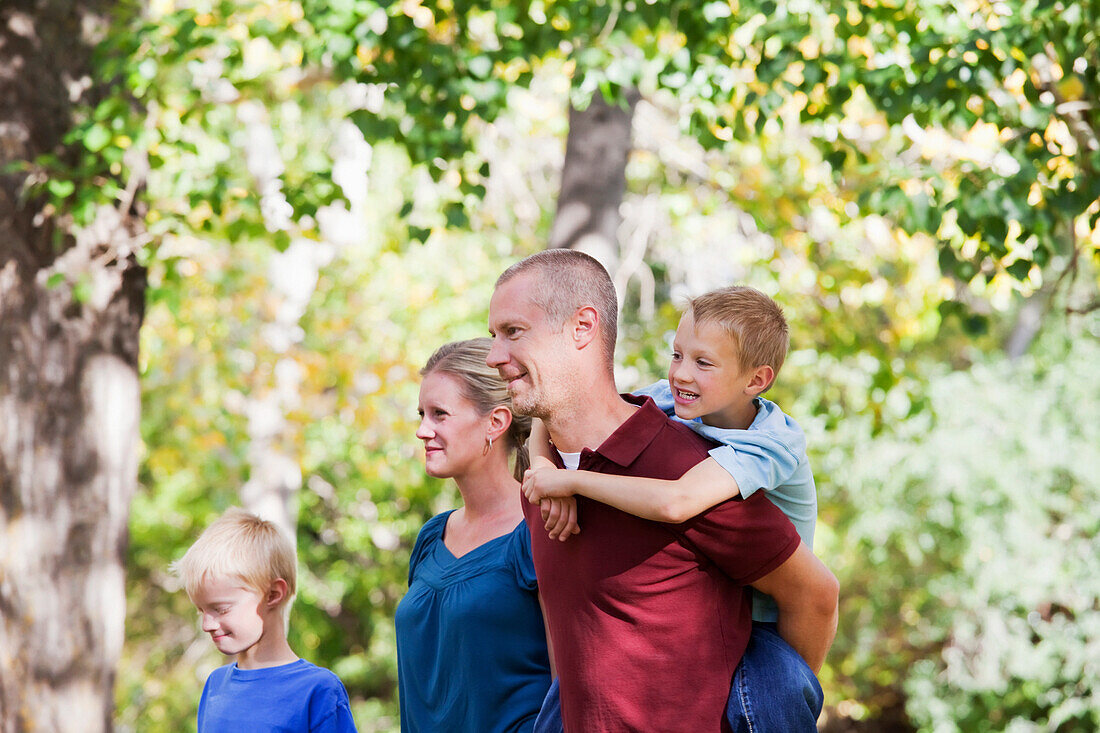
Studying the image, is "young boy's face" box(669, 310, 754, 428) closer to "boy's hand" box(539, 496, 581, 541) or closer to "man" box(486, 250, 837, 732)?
"man" box(486, 250, 837, 732)

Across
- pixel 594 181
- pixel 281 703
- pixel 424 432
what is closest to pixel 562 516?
pixel 424 432

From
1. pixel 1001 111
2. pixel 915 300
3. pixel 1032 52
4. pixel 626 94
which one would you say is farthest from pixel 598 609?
pixel 915 300

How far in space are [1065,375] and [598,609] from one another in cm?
1006

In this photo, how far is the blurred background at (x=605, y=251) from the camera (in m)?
4.28

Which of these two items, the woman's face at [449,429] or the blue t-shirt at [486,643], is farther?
the woman's face at [449,429]

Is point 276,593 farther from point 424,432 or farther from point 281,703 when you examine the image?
point 424,432

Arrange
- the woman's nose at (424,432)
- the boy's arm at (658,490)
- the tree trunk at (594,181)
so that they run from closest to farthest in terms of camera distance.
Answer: the boy's arm at (658,490) < the woman's nose at (424,432) < the tree trunk at (594,181)

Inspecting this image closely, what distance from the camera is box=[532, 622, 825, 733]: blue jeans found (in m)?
1.84

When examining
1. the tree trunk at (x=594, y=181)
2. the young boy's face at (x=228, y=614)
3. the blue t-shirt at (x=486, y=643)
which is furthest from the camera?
the tree trunk at (x=594, y=181)

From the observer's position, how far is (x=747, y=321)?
2.08 metres

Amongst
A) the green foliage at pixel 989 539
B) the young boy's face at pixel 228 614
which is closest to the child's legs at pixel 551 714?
the young boy's face at pixel 228 614

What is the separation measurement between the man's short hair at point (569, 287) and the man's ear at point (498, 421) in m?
0.57

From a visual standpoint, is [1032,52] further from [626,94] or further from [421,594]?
[421,594]

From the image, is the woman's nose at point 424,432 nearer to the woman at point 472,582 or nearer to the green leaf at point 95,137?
the woman at point 472,582
